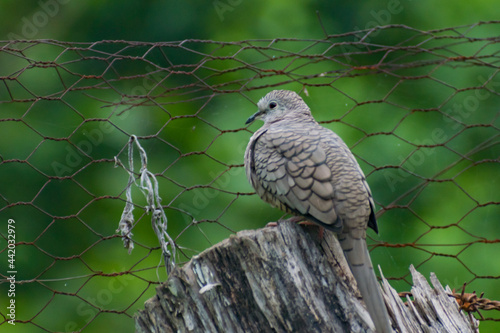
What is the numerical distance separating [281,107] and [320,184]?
0.76 meters

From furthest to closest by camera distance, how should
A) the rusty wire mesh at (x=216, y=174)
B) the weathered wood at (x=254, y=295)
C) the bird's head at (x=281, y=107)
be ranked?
the rusty wire mesh at (x=216, y=174) < the bird's head at (x=281, y=107) < the weathered wood at (x=254, y=295)

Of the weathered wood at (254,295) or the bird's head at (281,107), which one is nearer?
the weathered wood at (254,295)

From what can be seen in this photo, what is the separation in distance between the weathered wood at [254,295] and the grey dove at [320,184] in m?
0.13

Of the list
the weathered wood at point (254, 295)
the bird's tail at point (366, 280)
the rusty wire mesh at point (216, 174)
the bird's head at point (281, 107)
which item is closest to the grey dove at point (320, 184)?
the bird's tail at point (366, 280)

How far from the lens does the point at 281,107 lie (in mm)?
2898

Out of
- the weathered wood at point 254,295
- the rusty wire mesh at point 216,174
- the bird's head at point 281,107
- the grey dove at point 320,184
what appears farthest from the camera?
the rusty wire mesh at point 216,174

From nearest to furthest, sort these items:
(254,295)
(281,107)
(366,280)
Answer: (254,295) < (366,280) < (281,107)

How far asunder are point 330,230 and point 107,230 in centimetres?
217

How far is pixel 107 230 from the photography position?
3945mm

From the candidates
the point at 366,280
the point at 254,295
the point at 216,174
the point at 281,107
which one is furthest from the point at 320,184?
the point at 216,174

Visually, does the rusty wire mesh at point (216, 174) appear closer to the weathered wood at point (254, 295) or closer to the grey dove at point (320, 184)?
the grey dove at point (320, 184)

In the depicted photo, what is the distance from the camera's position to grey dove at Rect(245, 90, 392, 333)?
81.2 inches

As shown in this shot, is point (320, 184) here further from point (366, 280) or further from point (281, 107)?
point (281, 107)

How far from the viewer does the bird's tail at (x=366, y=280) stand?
6.15ft
